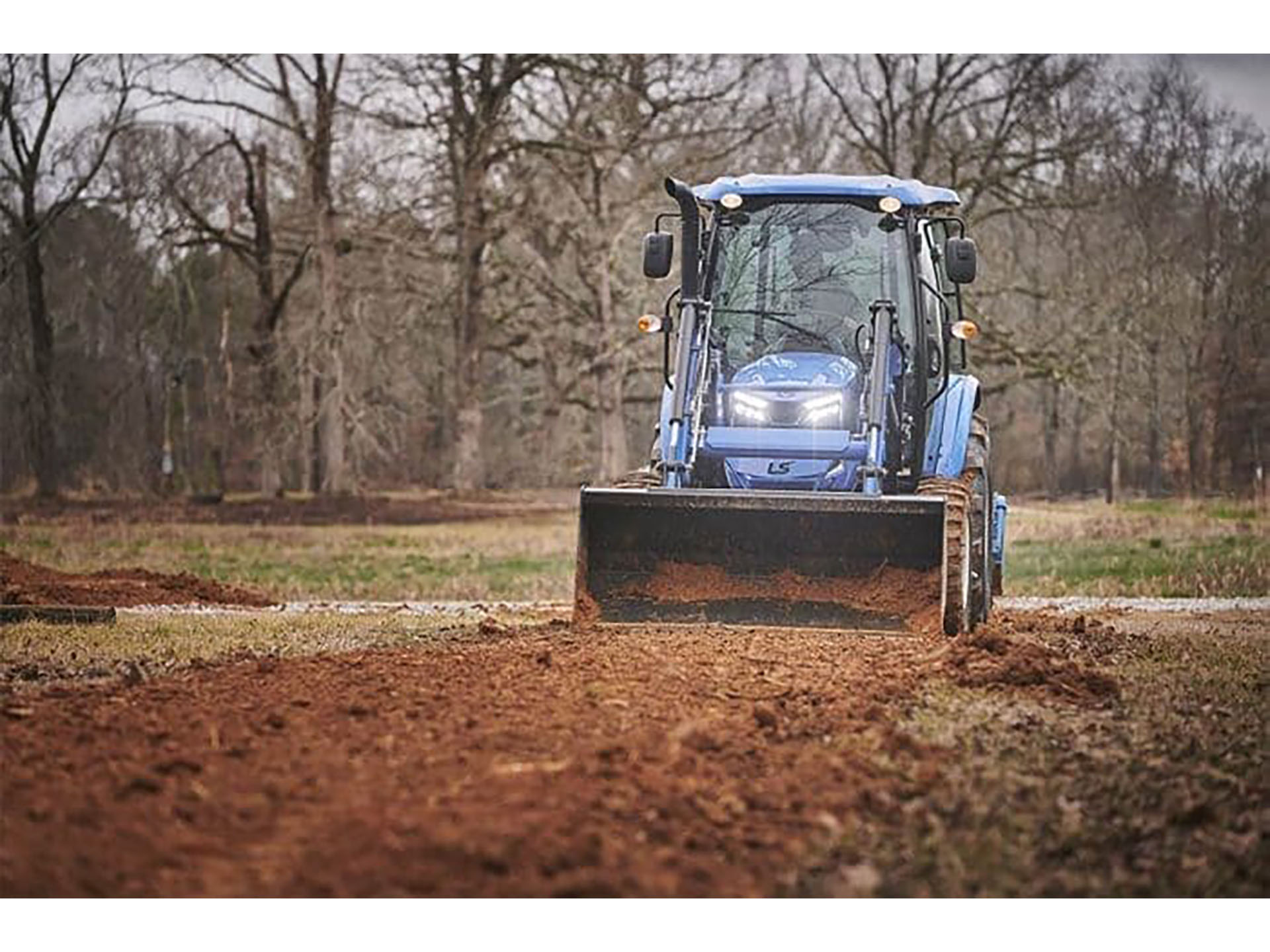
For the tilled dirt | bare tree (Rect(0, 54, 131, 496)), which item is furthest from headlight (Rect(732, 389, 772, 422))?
bare tree (Rect(0, 54, 131, 496))

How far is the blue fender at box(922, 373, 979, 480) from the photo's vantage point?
7.62m

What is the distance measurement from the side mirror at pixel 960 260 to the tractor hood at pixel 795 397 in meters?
0.54

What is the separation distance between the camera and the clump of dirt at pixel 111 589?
9242 mm

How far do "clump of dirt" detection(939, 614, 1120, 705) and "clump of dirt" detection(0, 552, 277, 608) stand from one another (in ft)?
13.8

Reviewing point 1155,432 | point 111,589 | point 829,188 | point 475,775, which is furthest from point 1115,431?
point 475,775

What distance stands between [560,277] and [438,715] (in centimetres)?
1164

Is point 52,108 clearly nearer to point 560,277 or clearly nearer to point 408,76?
point 408,76

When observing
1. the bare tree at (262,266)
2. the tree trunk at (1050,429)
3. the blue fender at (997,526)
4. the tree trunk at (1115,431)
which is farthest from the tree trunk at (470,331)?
the blue fender at (997,526)

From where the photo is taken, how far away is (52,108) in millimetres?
10414

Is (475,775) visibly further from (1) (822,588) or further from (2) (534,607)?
(2) (534,607)

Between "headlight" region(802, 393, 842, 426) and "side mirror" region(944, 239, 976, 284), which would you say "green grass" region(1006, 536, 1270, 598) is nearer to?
"headlight" region(802, 393, 842, 426)

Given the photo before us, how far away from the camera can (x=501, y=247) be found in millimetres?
16406

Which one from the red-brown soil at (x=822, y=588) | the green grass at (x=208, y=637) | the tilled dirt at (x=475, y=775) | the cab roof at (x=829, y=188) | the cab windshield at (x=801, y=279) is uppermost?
the cab roof at (x=829, y=188)

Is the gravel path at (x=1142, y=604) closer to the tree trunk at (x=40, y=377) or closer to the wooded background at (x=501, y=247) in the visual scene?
the wooded background at (x=501, y=247)
